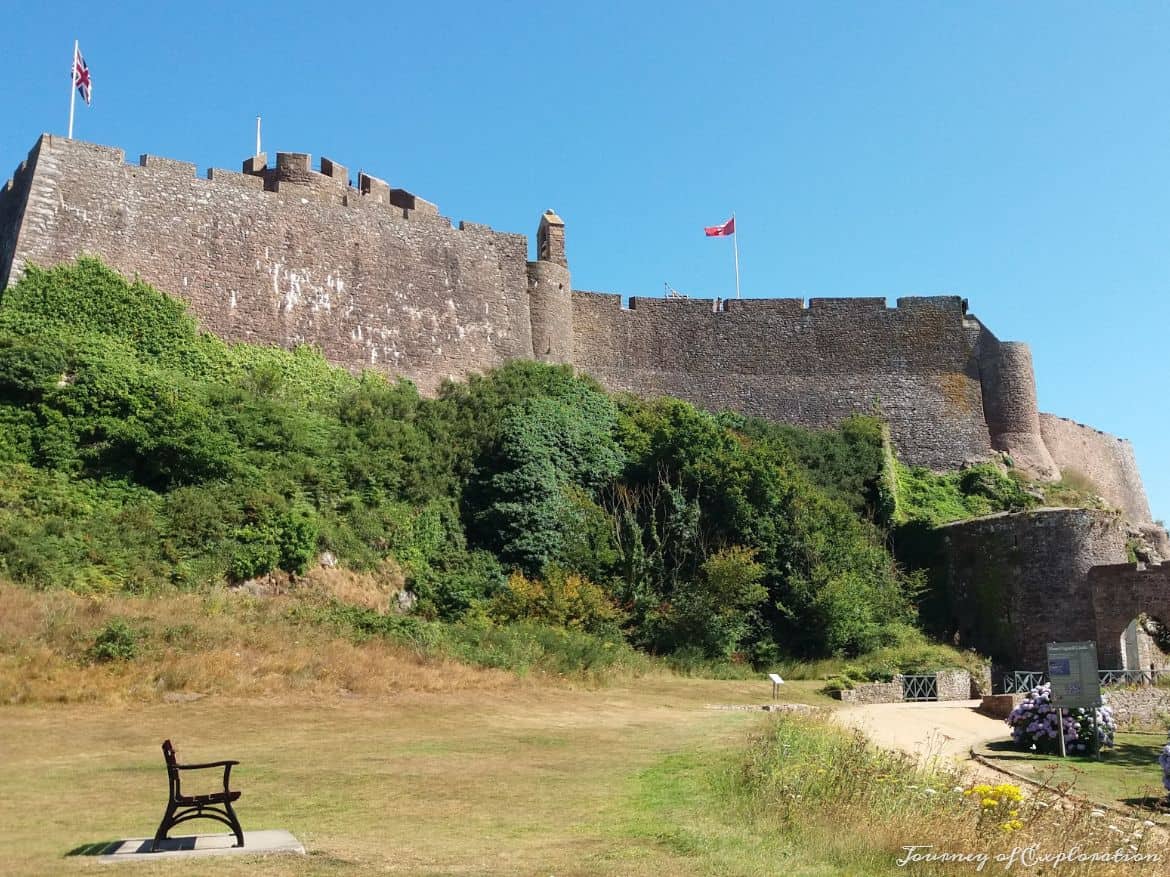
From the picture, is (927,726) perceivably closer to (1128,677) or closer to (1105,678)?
(1105,678)

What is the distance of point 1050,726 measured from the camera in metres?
15.6

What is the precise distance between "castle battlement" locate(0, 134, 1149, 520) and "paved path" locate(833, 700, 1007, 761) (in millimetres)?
14042

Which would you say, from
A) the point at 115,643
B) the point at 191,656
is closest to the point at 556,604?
the point at 191,656

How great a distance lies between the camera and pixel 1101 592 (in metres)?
27.3

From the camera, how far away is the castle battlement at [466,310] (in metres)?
24.8

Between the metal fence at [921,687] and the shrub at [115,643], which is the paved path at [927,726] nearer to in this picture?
the metal fence at [921,687]

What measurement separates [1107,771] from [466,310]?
2078 cm

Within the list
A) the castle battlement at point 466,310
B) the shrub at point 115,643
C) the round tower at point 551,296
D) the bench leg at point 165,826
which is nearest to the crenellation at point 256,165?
the castle battlement at point 466,310

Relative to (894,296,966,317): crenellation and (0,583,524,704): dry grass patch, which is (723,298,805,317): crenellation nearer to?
(894,296,966,317): crenellation

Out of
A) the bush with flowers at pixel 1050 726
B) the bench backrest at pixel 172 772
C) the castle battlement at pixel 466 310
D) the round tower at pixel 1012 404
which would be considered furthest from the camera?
the round tower at pixel 1012 404

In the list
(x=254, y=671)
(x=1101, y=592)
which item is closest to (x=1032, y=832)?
(x=254, y=671)

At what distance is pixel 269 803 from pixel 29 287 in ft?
55.3

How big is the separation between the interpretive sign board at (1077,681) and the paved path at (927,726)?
151 cm

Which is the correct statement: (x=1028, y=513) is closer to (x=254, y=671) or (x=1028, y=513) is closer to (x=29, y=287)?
(x=254, y=671)
